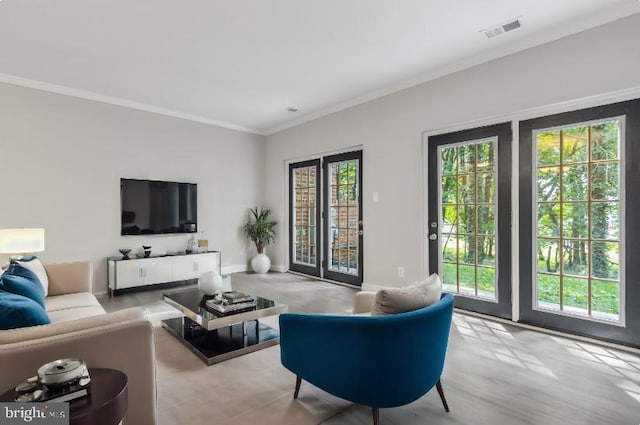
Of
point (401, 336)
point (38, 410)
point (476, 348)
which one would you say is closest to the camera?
point (38, 410)

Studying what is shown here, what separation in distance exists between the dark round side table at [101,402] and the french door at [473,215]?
350 cm

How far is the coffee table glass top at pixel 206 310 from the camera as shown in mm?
2641

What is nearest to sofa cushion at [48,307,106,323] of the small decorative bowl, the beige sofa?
the beige sofa

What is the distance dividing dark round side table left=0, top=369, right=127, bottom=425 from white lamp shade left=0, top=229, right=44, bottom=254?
2.83 metres

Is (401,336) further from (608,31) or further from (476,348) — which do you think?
(608,31)

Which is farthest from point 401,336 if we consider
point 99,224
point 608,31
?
point 99,224

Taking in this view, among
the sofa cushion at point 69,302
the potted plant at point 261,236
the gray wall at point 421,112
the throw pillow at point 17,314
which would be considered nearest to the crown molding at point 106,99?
the gray wall at point 421,112

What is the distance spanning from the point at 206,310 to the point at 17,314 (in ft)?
4.43

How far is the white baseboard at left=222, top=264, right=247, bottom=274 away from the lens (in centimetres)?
632

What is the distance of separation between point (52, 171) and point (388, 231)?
15.0 ft

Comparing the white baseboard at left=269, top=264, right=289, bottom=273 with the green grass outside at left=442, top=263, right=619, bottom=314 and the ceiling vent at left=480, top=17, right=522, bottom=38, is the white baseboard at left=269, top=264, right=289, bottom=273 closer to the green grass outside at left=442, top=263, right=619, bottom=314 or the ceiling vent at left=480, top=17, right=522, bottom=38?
the green grass outside at left=442, top=263, right=619, bottom=314

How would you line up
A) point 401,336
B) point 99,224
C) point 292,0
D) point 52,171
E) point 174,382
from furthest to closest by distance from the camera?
point 99,224 → point 52,171 → point 292,0 → point 174,382 → point 401,336

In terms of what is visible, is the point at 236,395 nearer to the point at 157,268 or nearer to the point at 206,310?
the point at 206,310

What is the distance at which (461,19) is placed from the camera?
3.01 m
